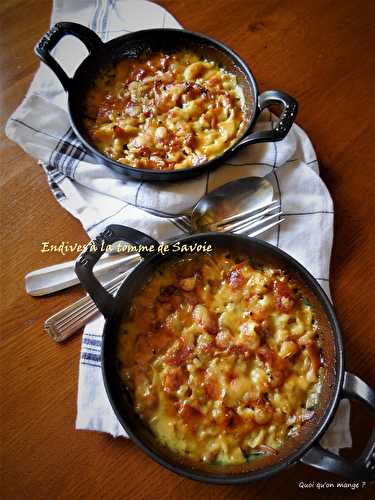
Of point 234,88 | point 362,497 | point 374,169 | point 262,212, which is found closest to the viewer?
point 362,497

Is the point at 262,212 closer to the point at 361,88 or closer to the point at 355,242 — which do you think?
the point at 355,242

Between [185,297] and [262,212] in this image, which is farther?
[262,212]

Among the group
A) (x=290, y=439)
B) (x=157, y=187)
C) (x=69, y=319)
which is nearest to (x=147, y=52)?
(x=157, y=187)

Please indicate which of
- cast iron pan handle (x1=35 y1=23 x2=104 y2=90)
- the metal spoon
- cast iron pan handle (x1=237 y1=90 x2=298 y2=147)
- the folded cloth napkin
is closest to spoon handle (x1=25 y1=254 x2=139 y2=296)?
the metal spoon

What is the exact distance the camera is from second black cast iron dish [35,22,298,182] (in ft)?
5.03

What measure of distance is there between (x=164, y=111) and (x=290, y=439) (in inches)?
46.3

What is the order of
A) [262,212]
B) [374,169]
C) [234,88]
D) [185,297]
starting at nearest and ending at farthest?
[185,297] → [262,212] → [374,169] → [234,88]

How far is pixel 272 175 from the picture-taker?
163cm

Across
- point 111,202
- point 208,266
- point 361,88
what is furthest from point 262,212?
point 361,88

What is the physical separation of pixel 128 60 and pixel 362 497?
164 centimetres

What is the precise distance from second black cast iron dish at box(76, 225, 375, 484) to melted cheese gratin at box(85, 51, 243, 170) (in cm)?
42

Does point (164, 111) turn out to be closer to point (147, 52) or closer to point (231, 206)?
point (147, 52)

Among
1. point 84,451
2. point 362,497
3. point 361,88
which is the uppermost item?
point 361,88

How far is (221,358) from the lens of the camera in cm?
125
